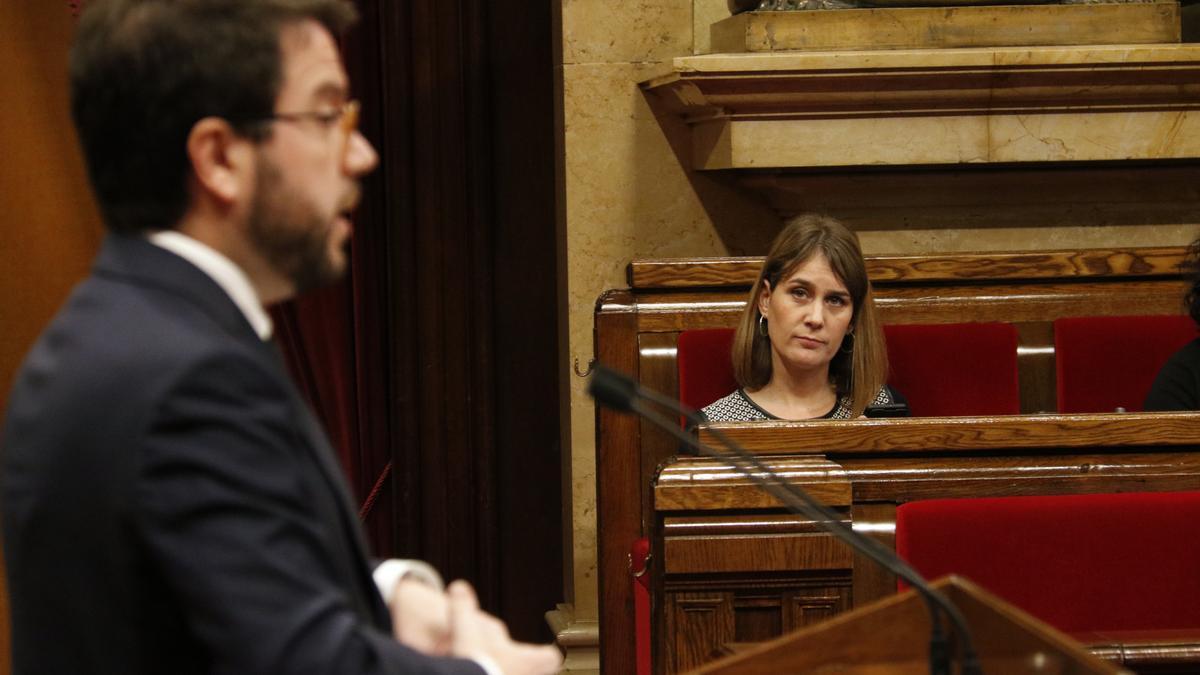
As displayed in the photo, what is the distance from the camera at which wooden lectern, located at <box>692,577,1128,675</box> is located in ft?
3.58

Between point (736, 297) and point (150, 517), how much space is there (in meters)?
2.57

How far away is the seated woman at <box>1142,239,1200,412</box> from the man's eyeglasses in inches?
92.8

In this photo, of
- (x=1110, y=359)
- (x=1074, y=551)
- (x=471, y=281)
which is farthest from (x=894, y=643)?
(x=471, y=281)

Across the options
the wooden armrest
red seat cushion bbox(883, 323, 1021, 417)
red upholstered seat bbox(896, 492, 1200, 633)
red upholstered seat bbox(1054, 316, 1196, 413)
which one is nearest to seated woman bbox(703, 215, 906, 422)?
red seat cushion bbox(883, 323, 1021, 417)

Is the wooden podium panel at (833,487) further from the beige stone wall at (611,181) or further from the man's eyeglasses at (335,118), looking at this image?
the beige stone wall at (611,181)

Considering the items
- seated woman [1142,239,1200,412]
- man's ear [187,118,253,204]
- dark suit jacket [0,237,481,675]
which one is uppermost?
man's ear [187,118,253,204]

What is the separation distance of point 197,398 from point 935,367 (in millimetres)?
2554

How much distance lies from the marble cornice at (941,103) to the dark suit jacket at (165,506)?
2.56m

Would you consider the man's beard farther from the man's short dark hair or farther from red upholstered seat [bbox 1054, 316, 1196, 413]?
red upholstered seat [bbox 1054, 316, 1196, 413]

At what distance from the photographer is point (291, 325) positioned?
396 centimetres

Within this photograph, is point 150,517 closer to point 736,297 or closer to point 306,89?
point 306,89

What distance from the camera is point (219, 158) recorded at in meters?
1.01

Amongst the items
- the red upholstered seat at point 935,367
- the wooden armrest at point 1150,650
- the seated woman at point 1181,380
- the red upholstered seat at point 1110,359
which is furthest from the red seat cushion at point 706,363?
the wooden armrest at point 1150,650

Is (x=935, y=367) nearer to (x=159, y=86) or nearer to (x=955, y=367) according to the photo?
(x=955, y=367)
